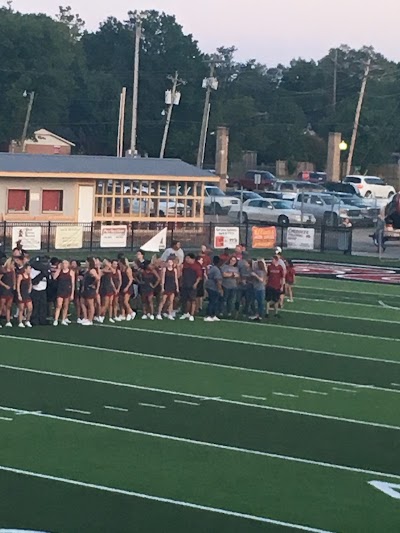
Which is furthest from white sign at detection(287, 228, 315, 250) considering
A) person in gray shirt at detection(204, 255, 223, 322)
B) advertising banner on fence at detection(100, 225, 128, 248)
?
person in gray shirt at detection(204, 255, 223, 322)

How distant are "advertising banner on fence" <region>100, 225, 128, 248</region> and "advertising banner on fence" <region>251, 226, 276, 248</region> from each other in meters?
4.26

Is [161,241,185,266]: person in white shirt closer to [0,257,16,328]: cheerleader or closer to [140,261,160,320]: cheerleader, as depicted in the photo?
[140,261,160,320]: cheerleader

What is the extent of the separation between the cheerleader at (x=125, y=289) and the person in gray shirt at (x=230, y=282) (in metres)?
1.80

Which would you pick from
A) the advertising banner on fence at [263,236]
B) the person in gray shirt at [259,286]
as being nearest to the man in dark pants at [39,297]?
the person in gray shirt at [259,286]

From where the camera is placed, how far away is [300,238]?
40.2 metres

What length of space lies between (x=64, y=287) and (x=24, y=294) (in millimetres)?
792

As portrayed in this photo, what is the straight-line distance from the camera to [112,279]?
23.6 metres

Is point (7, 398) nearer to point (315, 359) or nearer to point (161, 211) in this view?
point (315, 359)

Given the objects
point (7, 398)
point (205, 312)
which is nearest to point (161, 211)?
point (205, 312)

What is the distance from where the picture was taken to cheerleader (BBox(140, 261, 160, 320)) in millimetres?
24391

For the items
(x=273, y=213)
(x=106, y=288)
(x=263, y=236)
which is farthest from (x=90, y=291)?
(x=273, y=213)

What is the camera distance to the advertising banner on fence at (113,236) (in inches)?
1470

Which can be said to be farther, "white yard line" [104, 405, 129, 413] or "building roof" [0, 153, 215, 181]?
"building roof" [0, 153, 215, 181]

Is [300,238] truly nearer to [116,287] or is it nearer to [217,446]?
[116,287]
